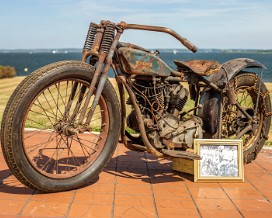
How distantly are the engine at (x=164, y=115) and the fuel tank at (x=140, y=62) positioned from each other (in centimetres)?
11

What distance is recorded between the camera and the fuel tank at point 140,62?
4.41 m

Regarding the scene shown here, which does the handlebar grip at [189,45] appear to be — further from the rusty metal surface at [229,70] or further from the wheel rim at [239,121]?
the wheel rim at [239,121]

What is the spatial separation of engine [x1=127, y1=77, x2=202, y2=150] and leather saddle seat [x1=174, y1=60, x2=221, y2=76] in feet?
0.70

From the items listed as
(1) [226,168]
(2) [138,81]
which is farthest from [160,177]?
(2) [138,81]

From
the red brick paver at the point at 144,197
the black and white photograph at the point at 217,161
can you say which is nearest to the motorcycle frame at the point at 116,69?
the red brick paver at the point at 144,197

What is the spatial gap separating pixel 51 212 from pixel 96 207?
0.40 m

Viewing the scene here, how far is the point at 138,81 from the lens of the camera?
187 inches

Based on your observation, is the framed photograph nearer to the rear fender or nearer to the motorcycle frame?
the rear fender

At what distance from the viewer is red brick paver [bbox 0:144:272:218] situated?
12.6ft

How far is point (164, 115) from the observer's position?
477cm

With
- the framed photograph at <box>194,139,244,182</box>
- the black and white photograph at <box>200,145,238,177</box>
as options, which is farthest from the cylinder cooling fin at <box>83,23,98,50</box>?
the black and white photograph at <box>200,145,238,177</box>

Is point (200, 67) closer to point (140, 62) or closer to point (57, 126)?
point (140, 62)

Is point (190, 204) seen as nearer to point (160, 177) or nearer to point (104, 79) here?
point (160, 177)

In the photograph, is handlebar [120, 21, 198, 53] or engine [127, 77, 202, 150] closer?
handlebar [120, 21, 198, 53]
